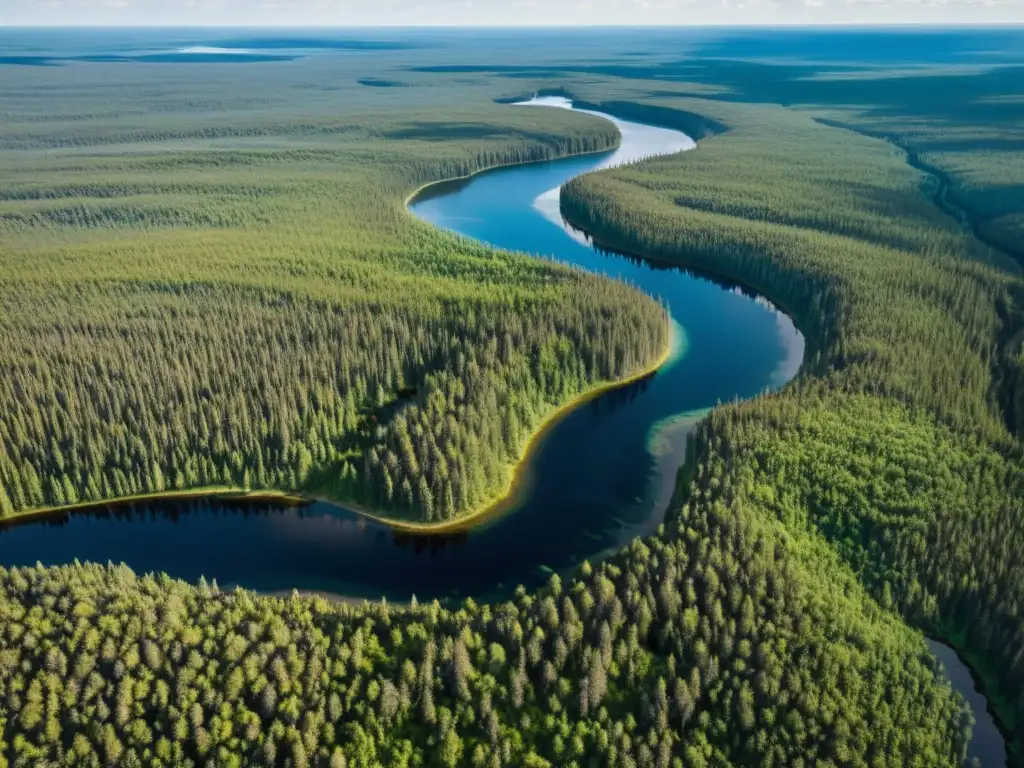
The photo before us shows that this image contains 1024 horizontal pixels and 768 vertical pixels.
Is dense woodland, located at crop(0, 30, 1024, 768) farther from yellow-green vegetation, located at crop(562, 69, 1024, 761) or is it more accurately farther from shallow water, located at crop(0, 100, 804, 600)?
shallow water, located at crop(0, 100, 804, 600)

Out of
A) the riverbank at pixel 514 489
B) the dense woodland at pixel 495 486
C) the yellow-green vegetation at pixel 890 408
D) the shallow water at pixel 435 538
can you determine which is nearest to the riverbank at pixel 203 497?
the shallow water at pixel 435 538

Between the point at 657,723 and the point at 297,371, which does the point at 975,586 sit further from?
Answer: the point at 297,371

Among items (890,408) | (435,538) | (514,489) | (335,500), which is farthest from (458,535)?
(890,408)

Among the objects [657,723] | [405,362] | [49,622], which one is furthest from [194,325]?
[657,723]

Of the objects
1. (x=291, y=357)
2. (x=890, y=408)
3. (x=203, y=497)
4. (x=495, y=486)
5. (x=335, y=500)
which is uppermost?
(x=291, y=357)

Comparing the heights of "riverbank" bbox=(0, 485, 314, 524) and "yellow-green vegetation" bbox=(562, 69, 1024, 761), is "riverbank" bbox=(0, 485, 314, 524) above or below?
below

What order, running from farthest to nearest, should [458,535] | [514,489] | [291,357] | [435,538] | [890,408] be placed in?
[291,357]
[890,408]
[514,489]
[458,535]
[435,538]

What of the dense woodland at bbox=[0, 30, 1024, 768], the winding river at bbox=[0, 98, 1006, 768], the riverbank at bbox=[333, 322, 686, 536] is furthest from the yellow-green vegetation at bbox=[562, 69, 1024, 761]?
the riverbank at bbox=[333, 322, 686, 536]

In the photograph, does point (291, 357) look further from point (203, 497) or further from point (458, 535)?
point (458, 535)
